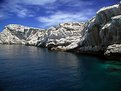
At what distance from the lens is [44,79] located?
115 feet

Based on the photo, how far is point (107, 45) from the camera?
70.4 m

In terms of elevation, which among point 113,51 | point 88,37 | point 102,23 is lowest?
point 113,51

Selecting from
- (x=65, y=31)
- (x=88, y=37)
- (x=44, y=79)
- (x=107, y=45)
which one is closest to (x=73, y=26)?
(x=65, y=31)

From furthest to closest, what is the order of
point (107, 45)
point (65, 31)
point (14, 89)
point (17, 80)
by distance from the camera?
point (65, 31)
point (107, 45)
point (17, 80)
point (14, 89)

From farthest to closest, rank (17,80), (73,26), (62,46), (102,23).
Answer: (73,26), (62,46), (102,23), (17,80)

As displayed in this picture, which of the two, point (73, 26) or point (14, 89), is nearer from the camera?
point (14, 89)

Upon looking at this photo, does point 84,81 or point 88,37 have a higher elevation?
point 88,37

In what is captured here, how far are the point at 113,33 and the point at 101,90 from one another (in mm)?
41268

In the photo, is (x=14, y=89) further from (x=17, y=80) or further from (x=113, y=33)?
(x=113, y=33)

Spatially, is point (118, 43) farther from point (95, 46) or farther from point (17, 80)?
point (17, 80)

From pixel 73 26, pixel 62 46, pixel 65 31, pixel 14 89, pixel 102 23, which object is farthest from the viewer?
pixel 73 26

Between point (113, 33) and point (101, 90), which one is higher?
point (113, 33)

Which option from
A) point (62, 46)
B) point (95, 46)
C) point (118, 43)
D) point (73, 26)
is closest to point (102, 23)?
point (95, 46)

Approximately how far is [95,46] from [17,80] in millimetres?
53405
